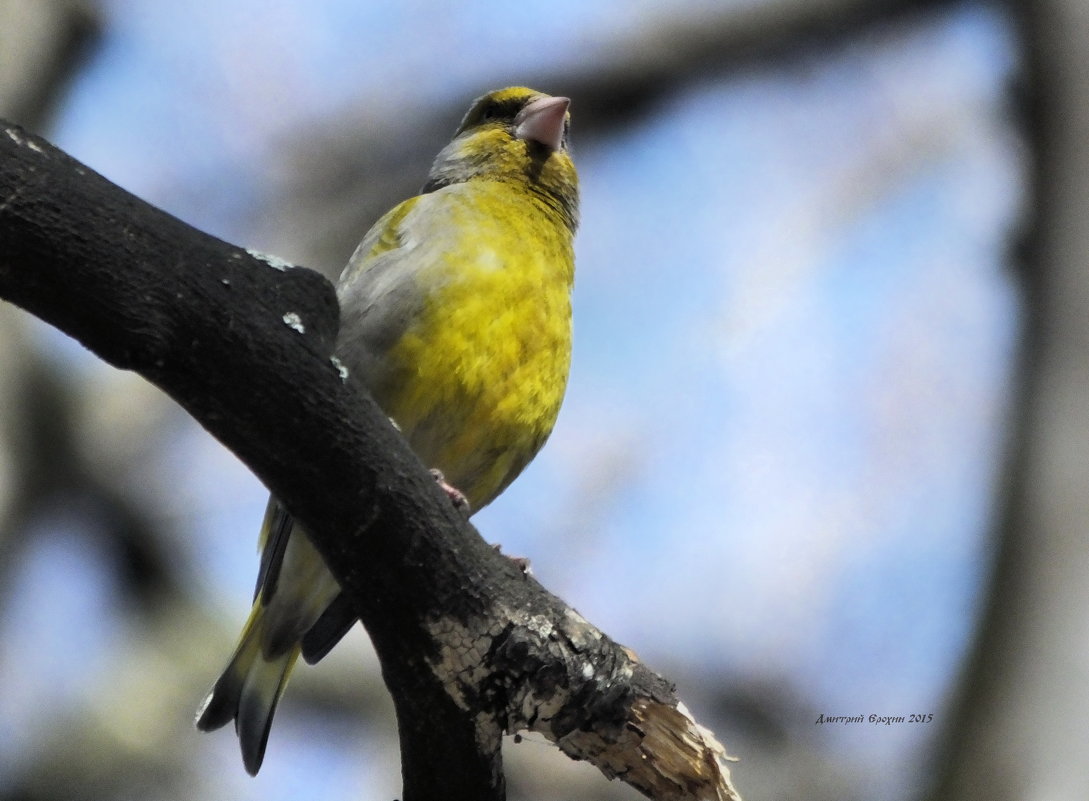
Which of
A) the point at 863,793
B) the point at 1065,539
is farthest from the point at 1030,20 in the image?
the point at 863,793

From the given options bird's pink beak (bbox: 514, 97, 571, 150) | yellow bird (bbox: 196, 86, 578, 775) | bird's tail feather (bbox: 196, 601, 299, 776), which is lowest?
bird's tail feather (bbox: 196, 601, 299, 776)

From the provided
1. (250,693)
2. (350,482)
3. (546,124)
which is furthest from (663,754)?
(546,124)

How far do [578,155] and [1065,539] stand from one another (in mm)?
4253

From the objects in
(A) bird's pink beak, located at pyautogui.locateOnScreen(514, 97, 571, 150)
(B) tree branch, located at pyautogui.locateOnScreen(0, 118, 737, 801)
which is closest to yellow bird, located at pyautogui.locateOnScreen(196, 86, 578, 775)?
(A) bird's pink beak, located at pyautogui.locateOnScreen(514, 97, 571, 150)

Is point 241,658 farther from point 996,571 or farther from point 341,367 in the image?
point 996,571

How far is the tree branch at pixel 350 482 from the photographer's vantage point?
7.28 feet

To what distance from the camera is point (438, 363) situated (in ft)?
11.3

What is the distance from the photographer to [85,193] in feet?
7.28

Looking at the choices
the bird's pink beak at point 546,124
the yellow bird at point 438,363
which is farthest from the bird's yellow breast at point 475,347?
the bird's pink beak at point 546,124

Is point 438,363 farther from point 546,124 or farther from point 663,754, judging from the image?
point 546,124

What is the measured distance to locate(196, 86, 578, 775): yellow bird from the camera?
3463mm

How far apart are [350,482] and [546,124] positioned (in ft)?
7.93

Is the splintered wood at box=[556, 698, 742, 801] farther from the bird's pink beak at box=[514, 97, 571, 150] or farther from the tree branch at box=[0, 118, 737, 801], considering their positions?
the bird's pink beak at box=[514, 97, 571, 150]

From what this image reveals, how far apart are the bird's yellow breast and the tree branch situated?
78cm
